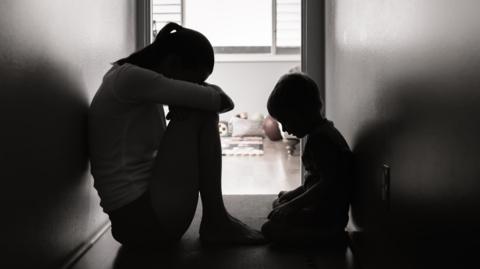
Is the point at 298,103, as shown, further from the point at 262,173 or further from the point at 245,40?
the point at 245,40

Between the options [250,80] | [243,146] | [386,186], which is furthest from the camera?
[250,80]

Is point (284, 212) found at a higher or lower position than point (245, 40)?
lower

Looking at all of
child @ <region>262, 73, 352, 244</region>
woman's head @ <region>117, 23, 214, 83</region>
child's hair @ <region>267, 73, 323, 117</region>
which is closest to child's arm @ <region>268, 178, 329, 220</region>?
child @ <region>262, 73, 352, 244</region>

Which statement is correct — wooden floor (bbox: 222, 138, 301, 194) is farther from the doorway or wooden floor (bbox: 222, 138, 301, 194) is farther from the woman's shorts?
the doorway

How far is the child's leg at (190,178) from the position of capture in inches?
60.2

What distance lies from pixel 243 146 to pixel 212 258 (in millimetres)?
3207

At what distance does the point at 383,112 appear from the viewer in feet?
4.00

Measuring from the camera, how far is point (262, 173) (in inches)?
130

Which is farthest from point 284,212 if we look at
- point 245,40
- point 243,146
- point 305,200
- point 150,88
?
point 245,40

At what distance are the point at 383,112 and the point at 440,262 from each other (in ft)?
1.62

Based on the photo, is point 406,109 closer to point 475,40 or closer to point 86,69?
point 475,40

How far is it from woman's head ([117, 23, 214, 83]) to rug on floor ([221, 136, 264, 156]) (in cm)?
269

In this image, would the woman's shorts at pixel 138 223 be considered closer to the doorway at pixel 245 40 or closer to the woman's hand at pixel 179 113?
the woman's hand at pixel 179 113

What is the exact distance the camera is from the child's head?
1.68 m
